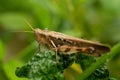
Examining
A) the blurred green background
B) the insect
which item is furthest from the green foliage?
the blurred green background

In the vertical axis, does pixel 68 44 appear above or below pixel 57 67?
above

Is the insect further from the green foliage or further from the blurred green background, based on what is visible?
the blurred green background

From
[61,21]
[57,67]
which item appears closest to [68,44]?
[57,67]

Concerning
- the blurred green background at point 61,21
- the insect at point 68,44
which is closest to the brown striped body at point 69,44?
the insect at point 68,44

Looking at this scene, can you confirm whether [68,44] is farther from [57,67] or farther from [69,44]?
[57,67]

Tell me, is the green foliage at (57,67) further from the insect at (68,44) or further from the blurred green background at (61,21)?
the blurred green background at (61,21)

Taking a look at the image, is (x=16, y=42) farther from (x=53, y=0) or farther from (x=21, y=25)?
(x=53, y=0)

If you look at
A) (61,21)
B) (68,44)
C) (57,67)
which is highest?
(61,21)

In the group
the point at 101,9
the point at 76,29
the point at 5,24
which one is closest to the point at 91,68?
the point at 76,29

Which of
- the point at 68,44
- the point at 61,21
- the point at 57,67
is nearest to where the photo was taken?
the point at 57,67
